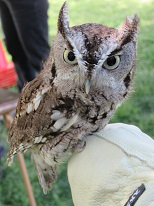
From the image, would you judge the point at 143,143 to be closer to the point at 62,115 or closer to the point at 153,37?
the point at 62,115

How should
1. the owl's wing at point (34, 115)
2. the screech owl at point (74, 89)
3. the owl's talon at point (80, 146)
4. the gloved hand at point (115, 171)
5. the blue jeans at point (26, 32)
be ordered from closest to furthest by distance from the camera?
the gloved hand at point (115, 171)
the screech owl at point (74, 89)
the owl's talon at point (80, 146)
the owl's wing at point (34, 115)
the blue jeans at point (26, 32)

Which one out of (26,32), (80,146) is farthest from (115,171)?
(26,32)

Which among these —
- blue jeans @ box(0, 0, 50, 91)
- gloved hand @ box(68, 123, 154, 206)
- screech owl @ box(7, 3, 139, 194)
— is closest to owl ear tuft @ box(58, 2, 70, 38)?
Answer: screech owl @ box(7, 3, 139, 194)

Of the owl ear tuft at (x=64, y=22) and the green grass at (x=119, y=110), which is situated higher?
the owl ear tuft at (x=64, y=22)

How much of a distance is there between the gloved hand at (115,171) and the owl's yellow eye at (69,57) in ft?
0.80

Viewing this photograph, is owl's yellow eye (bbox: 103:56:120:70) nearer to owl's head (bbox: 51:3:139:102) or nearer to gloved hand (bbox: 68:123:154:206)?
owl's head (bbox: 51:3:139:102)

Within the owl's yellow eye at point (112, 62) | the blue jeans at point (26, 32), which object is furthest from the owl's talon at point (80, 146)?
the blue jeans at point (26, 32)

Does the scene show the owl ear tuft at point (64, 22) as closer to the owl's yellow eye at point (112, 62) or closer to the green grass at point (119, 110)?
the owl's yellow eye at point (112, 62)

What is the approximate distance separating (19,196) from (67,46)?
128 cm

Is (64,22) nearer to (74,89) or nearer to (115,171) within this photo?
(74,89)

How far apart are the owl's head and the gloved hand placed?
0.54 ft

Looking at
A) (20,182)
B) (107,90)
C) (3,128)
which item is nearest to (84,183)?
(107,90)

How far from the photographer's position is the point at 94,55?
874mm

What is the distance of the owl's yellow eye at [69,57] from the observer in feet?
3.02
